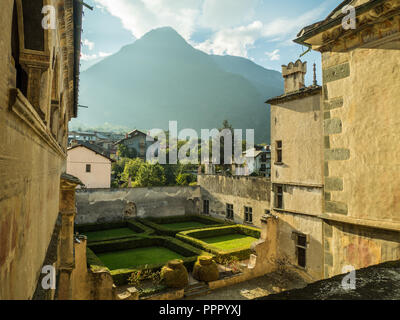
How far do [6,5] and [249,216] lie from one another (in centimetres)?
2371

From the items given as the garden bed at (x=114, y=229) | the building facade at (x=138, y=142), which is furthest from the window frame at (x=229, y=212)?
the building facade at (x=138, y=142)

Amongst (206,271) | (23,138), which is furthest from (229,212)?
(23,138)

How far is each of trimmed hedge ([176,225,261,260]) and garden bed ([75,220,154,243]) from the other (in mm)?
3521

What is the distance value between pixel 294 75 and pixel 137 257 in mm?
14872

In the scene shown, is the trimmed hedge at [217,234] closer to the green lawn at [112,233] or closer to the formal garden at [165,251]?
the formal garden at [165,251]

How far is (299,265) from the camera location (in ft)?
49.4

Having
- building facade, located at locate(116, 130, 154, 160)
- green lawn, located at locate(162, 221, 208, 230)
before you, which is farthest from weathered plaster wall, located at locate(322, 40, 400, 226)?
building facade, located at locate(116, 130, 154, 160)

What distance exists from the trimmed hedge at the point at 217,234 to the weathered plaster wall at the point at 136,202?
835 centimetres

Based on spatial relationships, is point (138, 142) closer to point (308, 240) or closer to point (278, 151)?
point (278, 151)

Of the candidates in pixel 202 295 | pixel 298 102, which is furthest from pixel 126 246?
pixel 298 102

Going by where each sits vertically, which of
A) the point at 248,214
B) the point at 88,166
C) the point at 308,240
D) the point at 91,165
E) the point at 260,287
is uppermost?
the point at 91,165

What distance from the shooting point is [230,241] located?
833 inches

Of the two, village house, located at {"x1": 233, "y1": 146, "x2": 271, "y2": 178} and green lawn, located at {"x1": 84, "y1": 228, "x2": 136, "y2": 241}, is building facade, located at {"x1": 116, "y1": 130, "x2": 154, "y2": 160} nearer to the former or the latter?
village house, located at {"x1": 233, "y1": 146, "x2": 271, "y2": 178}

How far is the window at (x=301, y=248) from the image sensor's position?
14820 mm
